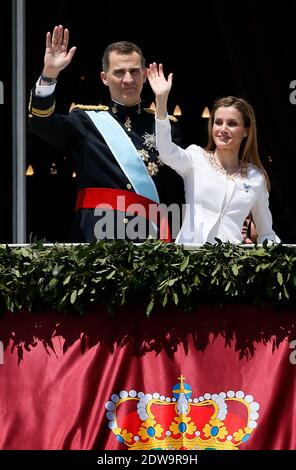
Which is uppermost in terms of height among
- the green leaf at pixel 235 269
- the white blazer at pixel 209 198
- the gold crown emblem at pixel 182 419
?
the white blazer at pixel 209 198

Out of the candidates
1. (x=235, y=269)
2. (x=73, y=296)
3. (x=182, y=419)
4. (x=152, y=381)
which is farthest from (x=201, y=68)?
(x=182, y=419)

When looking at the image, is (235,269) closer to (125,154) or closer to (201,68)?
(125,154)

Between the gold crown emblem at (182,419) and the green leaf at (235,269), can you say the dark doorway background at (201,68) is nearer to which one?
the green leaf at (235,269)

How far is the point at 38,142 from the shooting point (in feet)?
33.2

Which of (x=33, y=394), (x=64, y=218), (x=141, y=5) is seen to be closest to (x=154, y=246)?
(x=33, y=394)

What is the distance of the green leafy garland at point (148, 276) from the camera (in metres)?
8.11

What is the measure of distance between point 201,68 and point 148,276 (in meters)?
2.65

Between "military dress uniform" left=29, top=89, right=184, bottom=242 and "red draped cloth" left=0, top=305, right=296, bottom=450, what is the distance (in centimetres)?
58

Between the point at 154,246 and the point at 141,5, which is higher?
the point at 141,5

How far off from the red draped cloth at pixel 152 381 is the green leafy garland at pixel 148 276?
85 millimetres

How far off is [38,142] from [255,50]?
4.59 feet

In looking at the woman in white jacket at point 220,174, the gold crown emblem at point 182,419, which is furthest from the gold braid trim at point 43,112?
the gold crown emblem at point 182,419

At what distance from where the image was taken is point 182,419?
8109 millimetres
